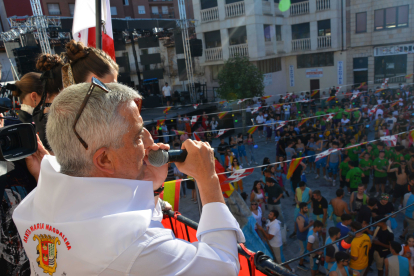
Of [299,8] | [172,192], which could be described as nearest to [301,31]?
[299,8]

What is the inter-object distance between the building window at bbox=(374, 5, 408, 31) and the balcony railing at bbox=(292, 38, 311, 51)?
4561 mm

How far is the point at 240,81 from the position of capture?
1755 cm

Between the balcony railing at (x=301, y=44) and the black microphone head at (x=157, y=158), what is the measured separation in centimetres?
2469

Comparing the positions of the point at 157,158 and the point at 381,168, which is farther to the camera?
the point at 381,168

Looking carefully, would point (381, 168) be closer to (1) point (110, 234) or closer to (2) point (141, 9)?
(1) point (110, 234)

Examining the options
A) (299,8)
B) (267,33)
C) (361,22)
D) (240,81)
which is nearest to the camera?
(240,81)

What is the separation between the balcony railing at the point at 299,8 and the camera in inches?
920

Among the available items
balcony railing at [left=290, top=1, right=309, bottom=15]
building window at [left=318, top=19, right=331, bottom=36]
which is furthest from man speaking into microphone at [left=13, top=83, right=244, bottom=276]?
balcony railing at [left=290, top=1, right=309, bottom=15]

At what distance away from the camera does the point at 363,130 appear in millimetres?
12055

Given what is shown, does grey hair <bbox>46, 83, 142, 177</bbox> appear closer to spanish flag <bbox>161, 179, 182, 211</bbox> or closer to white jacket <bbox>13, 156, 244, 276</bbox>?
white jacket <bbox>13, 156, 244, 276</bbox>

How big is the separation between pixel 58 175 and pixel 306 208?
18.4ft

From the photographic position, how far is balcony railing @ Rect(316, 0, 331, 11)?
22.6 metres

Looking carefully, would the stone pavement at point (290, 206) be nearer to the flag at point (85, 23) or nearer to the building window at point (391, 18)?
the flag at point (85, 23)

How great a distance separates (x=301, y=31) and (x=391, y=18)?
5.86 metres
